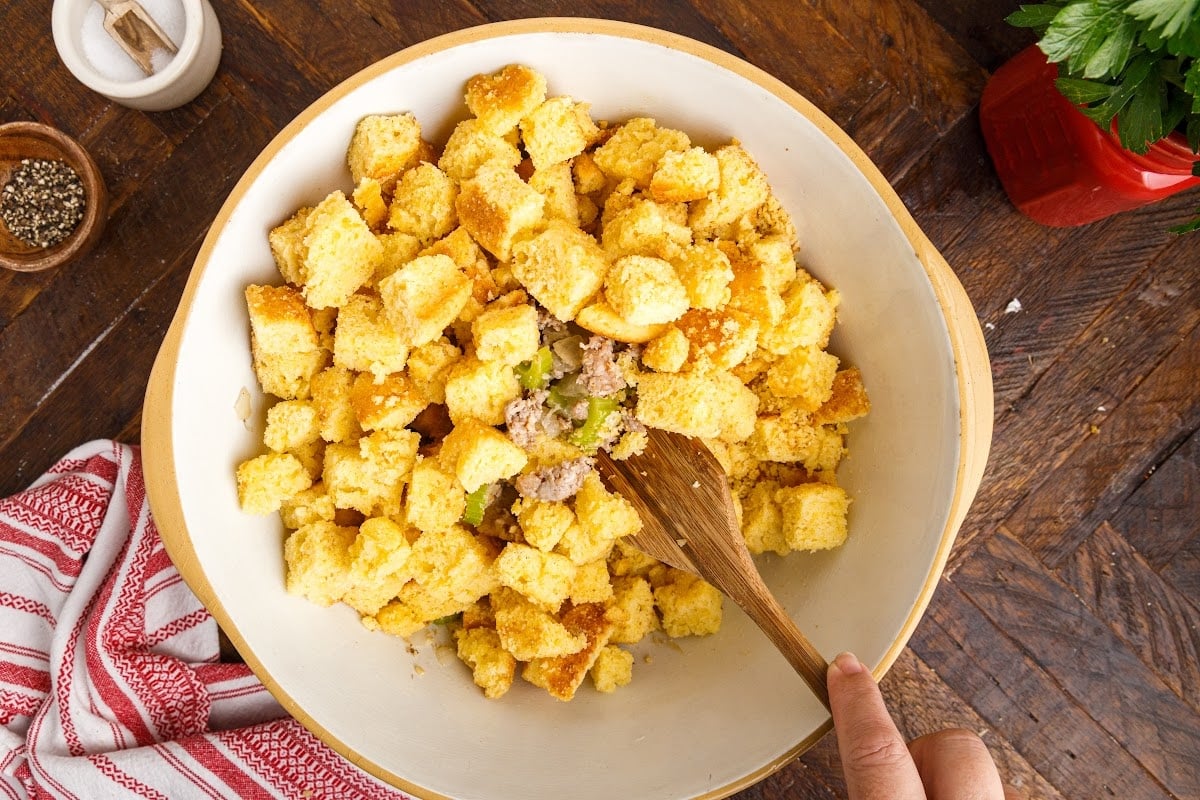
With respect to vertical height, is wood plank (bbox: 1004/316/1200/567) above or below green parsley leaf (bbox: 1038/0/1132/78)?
below

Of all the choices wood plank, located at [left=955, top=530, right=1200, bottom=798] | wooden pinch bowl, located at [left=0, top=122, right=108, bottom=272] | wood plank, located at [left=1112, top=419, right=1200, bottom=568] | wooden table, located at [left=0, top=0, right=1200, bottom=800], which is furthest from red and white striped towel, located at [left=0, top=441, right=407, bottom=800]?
wood plank, located at [left=1112, top=419, right=1200, bottom=568]

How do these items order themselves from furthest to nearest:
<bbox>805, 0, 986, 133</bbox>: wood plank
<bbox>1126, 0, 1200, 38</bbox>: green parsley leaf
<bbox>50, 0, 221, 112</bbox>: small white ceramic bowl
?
<bbox>805, 0, 986, 133</bbox>: wood plank
<bbox>50, 0, 221, 112</bbox>: small white ceramic bowl
<bbox>1126, 0, 1200, 38</bbox>: green parsley leaf

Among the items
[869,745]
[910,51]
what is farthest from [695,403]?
[910,51]

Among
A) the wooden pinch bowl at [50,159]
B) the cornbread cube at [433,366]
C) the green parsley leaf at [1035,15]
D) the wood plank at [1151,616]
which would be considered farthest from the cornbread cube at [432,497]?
the wood plank at [1151,616]

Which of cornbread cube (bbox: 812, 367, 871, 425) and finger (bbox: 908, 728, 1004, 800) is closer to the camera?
finger (bbox: 908, 728, 1004, 800)

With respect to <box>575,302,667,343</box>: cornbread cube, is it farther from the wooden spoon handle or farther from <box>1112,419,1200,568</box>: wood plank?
<box>1112,419,1200,568</box>: wood plank

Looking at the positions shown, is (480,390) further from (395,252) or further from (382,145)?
(382,145)

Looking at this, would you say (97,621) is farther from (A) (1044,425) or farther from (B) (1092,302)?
(B) (1092,302)
